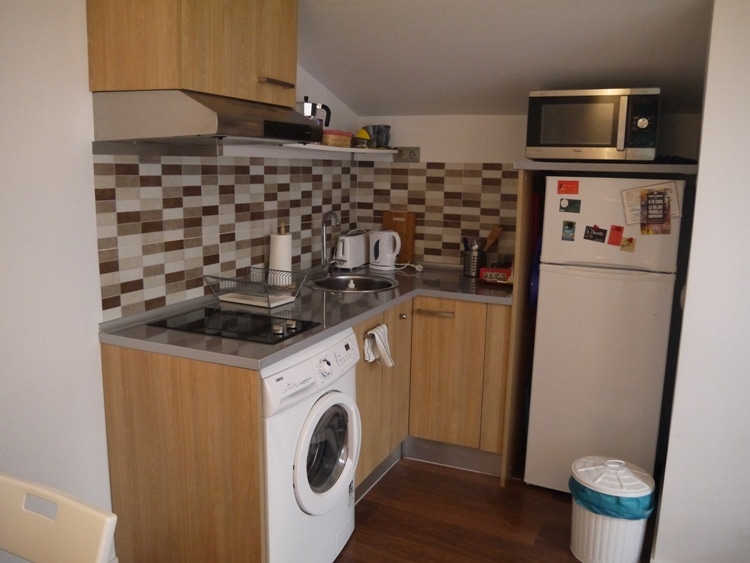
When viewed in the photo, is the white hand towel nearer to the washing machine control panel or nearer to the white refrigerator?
the washing machine control panel

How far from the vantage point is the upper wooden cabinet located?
1838 millimetres

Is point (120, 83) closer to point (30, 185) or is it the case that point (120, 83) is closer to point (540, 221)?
point (30, 185)

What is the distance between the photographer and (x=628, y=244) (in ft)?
8.48

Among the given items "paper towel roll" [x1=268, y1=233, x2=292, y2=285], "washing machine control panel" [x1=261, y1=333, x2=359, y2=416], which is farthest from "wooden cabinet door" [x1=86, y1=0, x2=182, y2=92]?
"paper towel roll" [x1=268, y1=233, x2=292, y2=285]

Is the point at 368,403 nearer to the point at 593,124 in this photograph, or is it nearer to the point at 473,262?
the point at 473,262

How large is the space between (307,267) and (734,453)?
196 cm

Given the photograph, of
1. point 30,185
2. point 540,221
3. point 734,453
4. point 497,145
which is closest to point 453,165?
point 497,145

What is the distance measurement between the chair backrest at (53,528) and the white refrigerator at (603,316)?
79.2 inches

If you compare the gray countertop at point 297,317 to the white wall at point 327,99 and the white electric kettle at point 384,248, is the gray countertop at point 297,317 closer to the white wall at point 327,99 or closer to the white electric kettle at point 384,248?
the white electric kettle at point 384,248

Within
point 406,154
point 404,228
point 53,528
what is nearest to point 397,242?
point 404,228

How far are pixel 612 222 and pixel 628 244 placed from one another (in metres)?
0.11

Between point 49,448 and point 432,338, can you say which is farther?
point 432,338

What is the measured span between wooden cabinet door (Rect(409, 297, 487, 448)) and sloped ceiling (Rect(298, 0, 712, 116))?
3.28 feet

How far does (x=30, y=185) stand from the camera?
184 cm
